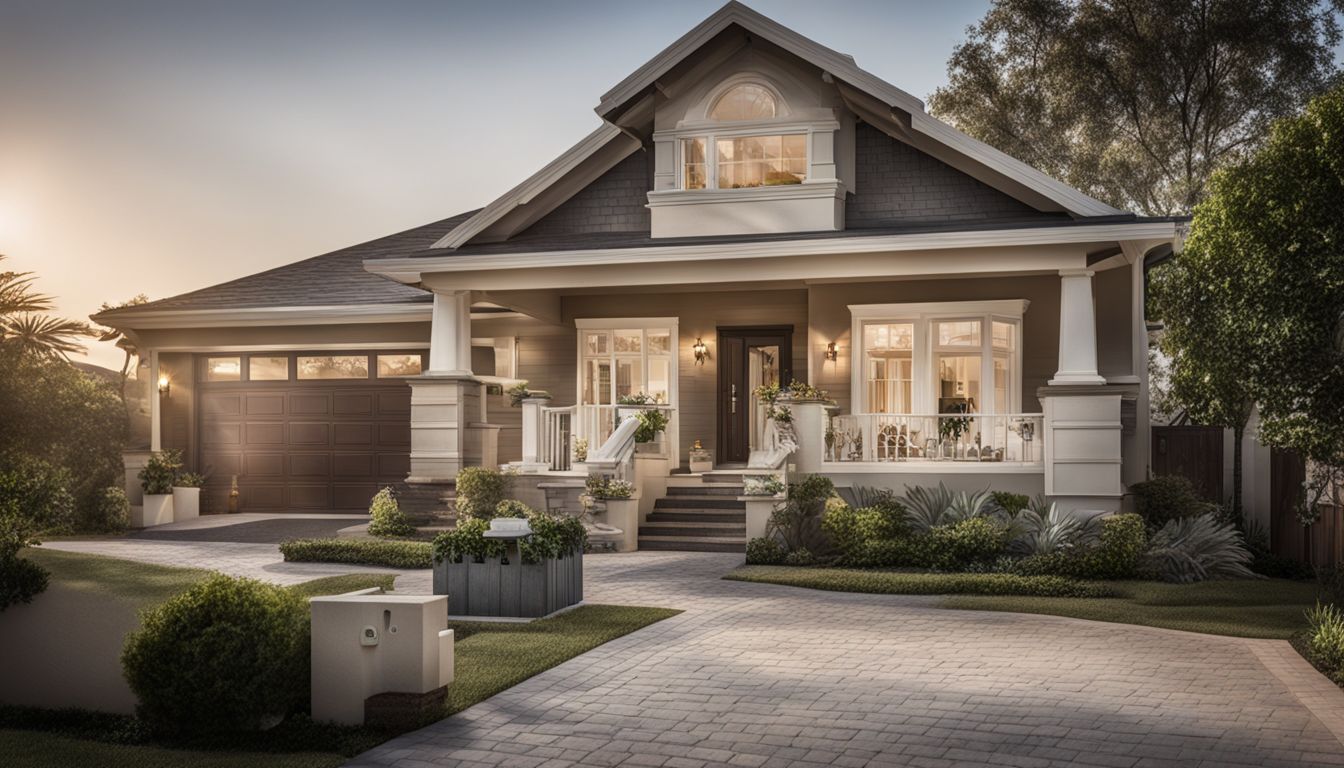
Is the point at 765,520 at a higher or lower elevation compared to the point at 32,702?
higher

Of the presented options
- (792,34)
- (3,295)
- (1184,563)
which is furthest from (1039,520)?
(3,295)

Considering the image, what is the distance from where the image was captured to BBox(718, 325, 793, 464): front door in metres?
19.3

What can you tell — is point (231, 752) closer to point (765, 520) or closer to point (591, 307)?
point (765, 520)

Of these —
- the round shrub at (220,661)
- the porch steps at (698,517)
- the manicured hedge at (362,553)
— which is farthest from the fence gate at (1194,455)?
the round shrub at (220,661)

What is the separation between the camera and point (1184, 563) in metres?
13.2

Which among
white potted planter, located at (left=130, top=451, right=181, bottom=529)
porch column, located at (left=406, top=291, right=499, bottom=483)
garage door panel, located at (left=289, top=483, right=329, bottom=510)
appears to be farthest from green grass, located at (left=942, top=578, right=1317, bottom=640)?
white potted planter, located at (left=130, top=451, right=181, bottom=529)

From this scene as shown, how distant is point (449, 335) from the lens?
1781 cm

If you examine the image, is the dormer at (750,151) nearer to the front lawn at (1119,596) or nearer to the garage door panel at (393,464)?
the front lawn at (1119,596)

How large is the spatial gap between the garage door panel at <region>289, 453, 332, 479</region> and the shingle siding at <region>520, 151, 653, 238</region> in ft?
18.6

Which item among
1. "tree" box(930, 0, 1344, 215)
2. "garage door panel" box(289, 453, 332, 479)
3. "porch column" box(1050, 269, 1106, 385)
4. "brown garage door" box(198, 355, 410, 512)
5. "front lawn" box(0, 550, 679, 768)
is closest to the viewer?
"front lawn" box(0, 550, 679, 768)

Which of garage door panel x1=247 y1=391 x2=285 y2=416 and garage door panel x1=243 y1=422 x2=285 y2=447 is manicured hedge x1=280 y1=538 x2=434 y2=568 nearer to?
garage door panel x1=243 y1=422 x2=285 y2=447

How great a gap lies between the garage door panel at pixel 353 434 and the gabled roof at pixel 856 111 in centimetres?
429

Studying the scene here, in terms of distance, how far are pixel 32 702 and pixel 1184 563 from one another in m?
11.4

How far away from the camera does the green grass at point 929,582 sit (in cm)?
1241
